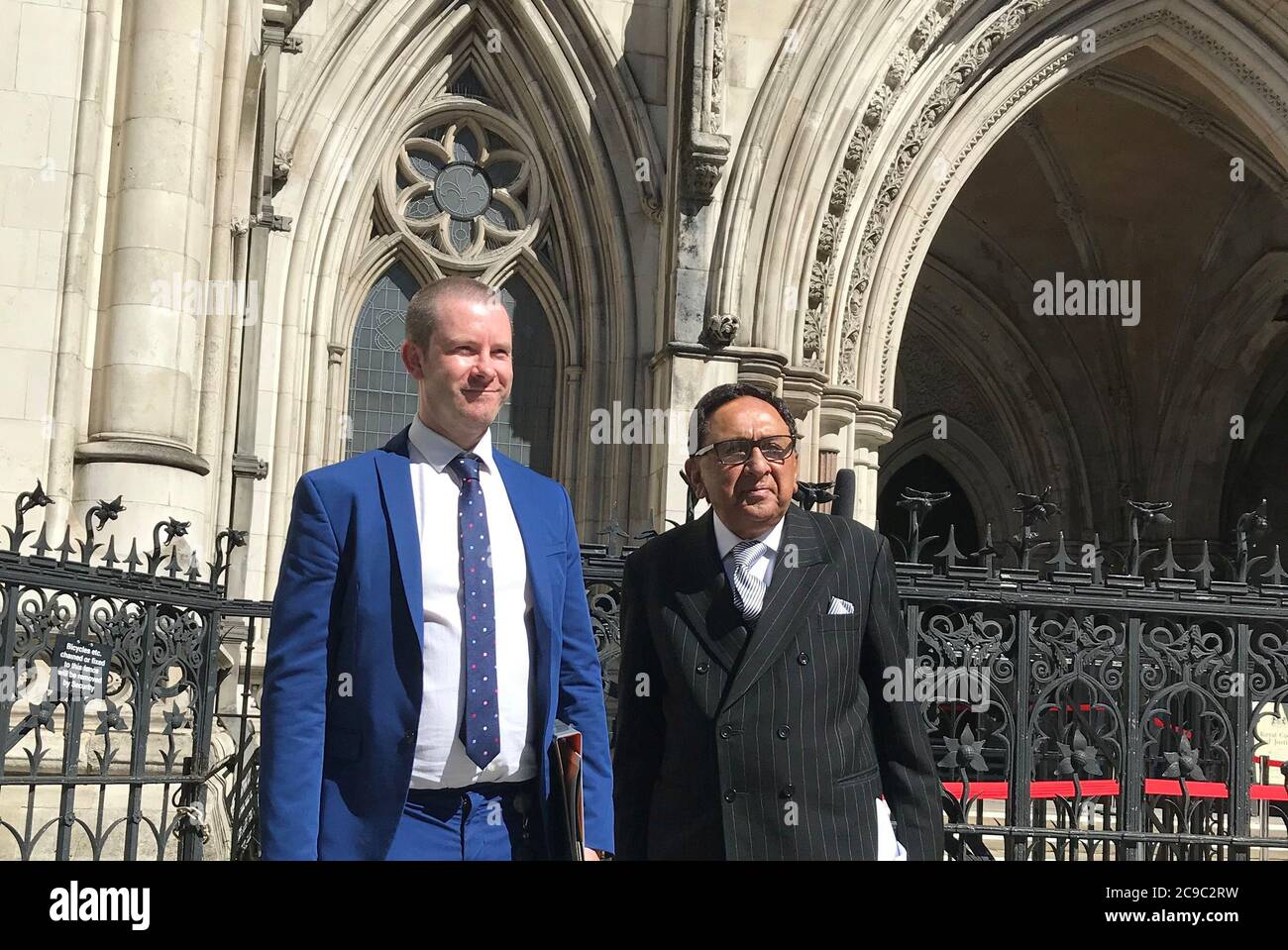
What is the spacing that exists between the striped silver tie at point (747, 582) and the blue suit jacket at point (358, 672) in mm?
456

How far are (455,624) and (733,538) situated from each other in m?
0.77

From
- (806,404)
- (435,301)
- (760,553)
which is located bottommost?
(760,553)

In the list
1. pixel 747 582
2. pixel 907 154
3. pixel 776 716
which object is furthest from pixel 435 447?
pixel 907 154

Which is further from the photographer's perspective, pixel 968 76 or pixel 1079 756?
pixel 968 76

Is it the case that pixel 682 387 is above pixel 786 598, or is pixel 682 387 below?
above

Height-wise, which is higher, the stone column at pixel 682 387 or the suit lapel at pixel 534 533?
the stone column at pixel 682 387

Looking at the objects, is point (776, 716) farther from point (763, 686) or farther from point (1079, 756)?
point (1079, 756)

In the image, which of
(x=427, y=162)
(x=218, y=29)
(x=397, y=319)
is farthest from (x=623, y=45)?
(x=218, y=29)

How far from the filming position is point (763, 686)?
3.65 metres

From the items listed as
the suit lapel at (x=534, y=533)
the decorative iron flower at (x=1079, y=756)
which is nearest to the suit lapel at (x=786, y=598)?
the suit lapel at (x=534, y=533)

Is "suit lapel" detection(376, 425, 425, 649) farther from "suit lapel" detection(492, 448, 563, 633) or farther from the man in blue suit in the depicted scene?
"suit lapel" detection(492, 448, 563, 633)

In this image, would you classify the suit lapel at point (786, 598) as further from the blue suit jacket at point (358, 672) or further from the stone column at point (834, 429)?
the stone column at point (834, 429)

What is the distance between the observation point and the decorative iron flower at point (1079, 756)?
7484 mm
